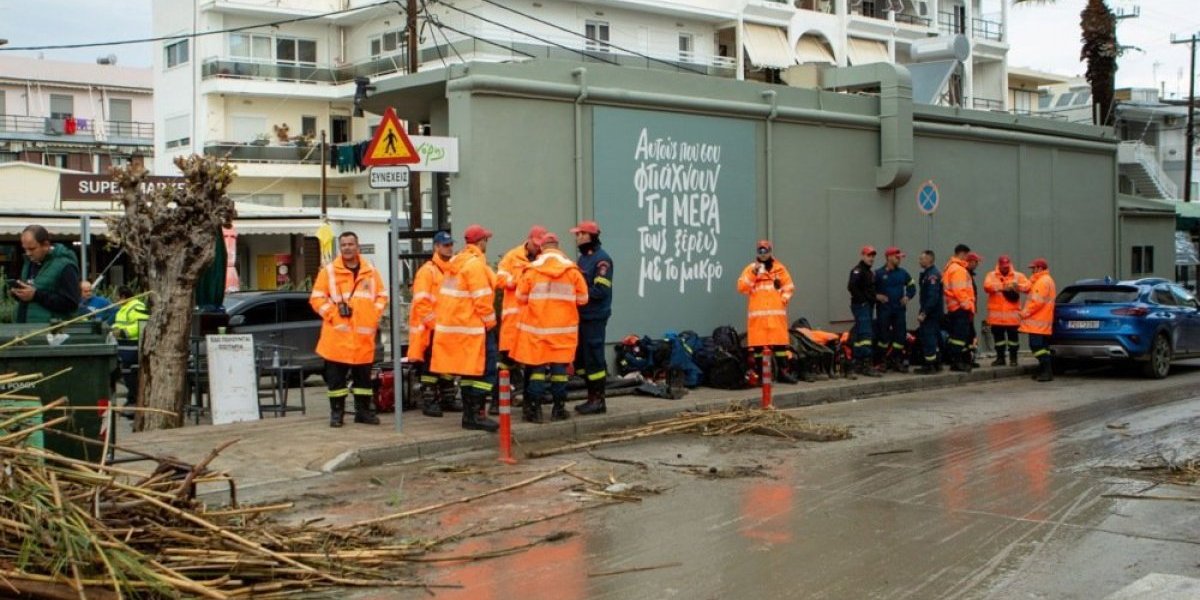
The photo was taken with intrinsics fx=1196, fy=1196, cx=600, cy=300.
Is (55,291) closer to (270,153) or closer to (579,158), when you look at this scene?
(579,158)

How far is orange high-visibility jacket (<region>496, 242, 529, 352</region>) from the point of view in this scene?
12477 mm

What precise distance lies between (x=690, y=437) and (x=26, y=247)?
6323 millimetres

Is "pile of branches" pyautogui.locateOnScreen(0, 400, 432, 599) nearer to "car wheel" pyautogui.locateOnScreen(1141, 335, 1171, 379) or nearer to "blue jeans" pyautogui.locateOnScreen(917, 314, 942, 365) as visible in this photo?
"blue jeans" pyautogui.locateOnScreen(917, 314, 942, 365)

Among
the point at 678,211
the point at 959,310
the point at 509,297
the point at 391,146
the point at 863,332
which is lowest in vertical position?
the point at 863,332

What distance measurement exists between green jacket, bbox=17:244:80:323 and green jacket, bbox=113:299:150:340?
4061 millimetres

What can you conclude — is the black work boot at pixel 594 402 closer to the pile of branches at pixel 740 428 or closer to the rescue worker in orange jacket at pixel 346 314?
the pile of branches at pixel 740 428

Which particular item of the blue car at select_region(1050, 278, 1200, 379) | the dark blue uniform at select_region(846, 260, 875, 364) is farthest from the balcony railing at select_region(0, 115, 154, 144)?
the blue car at select_region(1050, 278, 1200, 379)

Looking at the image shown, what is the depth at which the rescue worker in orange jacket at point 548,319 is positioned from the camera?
11836 mm

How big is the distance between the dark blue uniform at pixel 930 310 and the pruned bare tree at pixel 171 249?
10320 millimetres

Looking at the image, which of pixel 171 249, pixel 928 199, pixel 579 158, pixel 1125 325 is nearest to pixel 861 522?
pixel 171 249

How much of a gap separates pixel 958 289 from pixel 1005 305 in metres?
1.28

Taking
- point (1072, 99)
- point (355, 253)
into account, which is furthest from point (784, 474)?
point (1072, 99)

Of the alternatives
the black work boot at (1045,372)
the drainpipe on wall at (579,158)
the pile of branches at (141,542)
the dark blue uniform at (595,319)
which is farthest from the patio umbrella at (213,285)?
the black work boot at (1045,372)

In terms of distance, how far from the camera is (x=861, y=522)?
7883 millimetres
